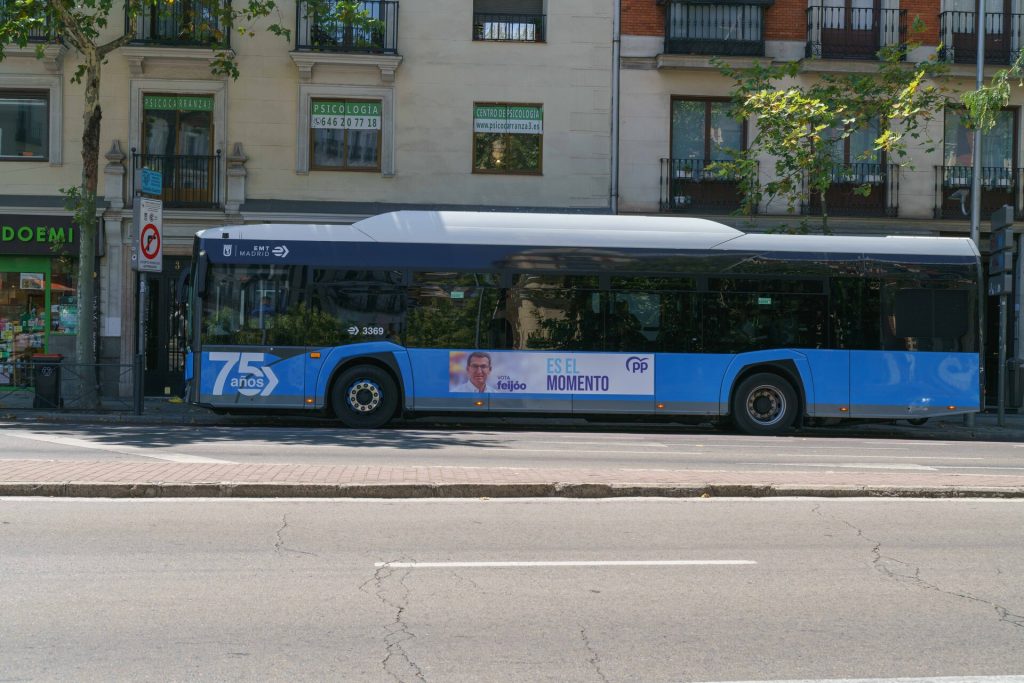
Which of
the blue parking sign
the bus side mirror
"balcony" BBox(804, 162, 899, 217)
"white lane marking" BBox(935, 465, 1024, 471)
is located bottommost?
"white lane marking" BBox(935, 465, 1024, 471)

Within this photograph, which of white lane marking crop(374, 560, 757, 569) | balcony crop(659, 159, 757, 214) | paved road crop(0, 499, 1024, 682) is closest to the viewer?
paved road crop(0, 499, 1024, 682)

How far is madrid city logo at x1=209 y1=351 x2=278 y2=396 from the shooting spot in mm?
17203

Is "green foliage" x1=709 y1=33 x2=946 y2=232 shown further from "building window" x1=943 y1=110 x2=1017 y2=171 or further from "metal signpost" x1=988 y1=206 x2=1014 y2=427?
"building window" x1=943 y1=110 x2=1017 y2=171

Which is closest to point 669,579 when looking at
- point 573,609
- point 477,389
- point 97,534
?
point 573,609

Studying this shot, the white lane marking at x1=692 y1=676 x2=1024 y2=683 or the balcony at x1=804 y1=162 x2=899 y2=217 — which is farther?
the balcony at x1=804 y1=162 x2=899 y2=217

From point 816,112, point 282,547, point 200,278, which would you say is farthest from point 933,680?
point 816,112

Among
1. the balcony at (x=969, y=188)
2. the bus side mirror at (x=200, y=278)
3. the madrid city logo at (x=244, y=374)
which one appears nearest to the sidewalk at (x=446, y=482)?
the madrid city logo at (x=244, y=374)

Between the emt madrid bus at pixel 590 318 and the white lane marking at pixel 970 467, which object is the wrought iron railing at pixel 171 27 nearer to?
the emt madrid bus at pixel 590 318

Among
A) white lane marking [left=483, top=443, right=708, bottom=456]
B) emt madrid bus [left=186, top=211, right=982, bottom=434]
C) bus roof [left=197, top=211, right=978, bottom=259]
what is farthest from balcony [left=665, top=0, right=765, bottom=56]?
white lane marking [left=483, top=443, right=708, bottom=456]

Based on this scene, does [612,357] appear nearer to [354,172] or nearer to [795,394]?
[795,394]

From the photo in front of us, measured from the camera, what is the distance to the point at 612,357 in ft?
57.3

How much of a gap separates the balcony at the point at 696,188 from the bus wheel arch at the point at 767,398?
8249 millimetres

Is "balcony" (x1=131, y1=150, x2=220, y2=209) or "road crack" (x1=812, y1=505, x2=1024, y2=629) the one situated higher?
"balcony" (x1=131, y1=150, x2=220, y2=209)

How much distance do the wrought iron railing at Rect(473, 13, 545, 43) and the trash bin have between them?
1294 centimetres
